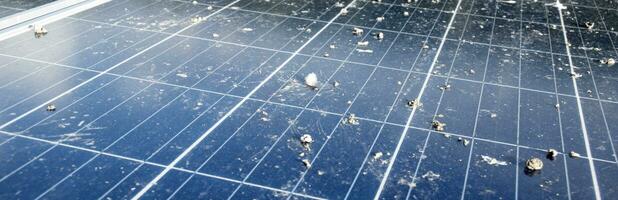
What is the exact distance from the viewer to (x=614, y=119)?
2.69 meters

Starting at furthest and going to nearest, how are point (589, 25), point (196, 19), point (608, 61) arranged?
point (589, 25) → point (196, 19) → point (608, 61)

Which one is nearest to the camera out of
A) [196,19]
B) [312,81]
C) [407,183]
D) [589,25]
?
[407,183]

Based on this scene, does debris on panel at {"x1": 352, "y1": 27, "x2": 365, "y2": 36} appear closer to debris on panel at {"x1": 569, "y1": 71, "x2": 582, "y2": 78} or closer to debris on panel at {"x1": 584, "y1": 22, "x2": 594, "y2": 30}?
debris on panel at {"x1": 569, "y1": 71, "x2": 582, "y2": 78}

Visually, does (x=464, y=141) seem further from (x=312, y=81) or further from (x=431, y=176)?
(x=312, y=81)

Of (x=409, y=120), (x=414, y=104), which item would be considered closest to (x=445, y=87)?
(x=414, y=104)

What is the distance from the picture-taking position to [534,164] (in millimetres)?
2223

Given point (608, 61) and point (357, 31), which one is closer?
point (608, 61)

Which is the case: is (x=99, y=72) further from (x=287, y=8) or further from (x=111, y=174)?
(x=287, y=8)

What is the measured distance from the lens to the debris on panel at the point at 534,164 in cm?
221

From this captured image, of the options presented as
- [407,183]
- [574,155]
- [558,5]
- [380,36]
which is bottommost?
[558,5]

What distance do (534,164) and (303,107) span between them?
1.08 meters

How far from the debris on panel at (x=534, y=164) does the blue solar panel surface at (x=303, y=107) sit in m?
0.03

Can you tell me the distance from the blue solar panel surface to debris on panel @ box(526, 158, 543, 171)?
3 cm

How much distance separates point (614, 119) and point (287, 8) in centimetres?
255
